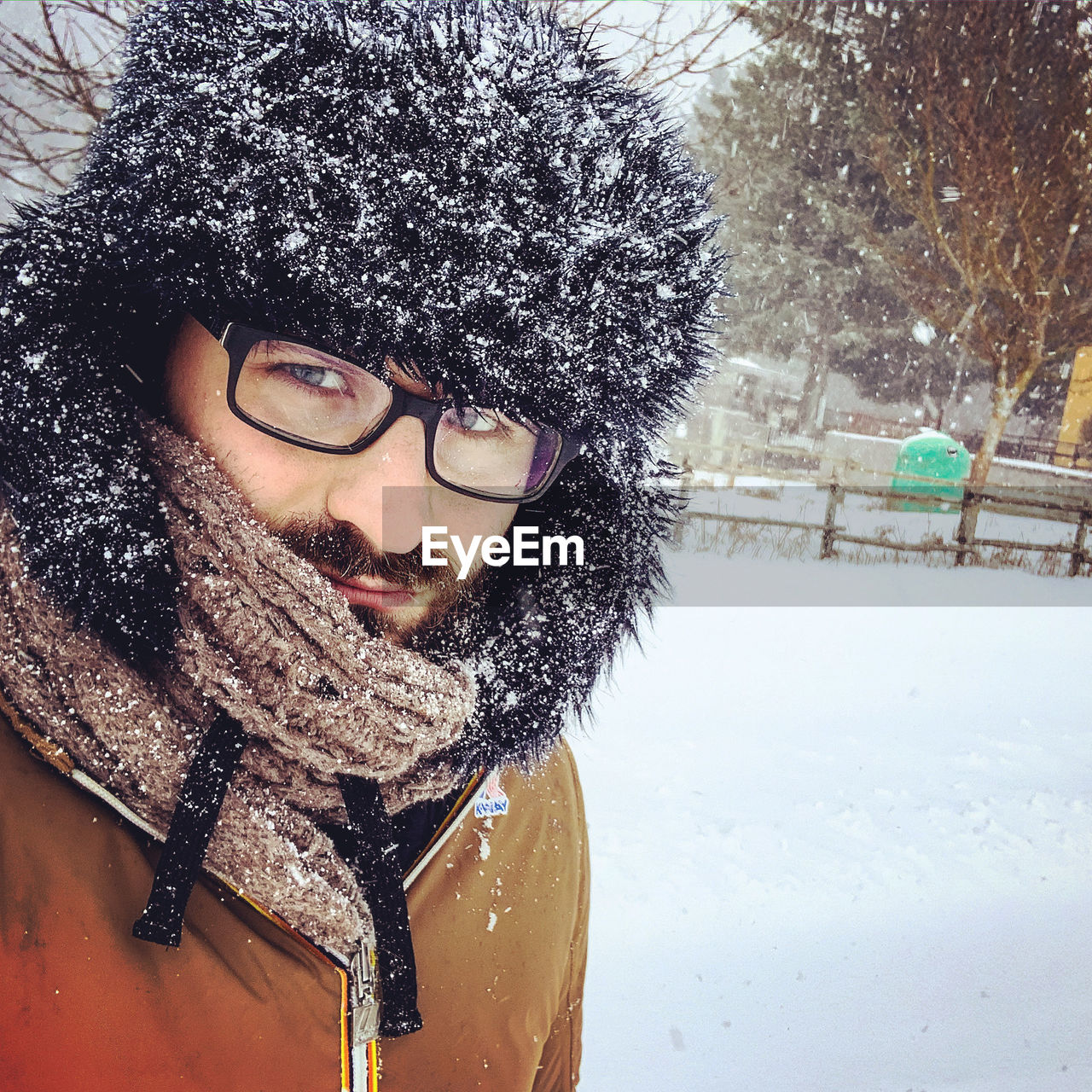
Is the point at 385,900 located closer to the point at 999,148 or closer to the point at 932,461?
the point at 999,148

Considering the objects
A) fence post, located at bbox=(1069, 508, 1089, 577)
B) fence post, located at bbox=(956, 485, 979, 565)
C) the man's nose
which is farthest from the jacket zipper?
fence post, located at bbox=(1069, 508, 1089, 577)

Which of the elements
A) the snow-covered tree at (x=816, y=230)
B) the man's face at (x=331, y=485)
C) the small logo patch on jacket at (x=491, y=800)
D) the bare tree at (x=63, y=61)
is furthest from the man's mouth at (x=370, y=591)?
the snow-covered tree at (x=816, y=230)

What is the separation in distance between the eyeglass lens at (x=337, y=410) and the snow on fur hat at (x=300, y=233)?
57mm

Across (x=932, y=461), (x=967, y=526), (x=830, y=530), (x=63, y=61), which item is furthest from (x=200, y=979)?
(x=932, y=461)

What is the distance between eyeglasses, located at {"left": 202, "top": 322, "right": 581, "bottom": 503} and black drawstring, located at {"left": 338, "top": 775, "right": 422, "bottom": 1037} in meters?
0.48

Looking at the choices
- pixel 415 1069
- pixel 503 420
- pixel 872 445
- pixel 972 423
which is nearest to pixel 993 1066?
pixel 415 1069

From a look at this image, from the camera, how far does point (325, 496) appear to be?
3.63 ft

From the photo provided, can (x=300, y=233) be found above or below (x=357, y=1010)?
above

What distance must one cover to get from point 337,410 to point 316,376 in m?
0.06

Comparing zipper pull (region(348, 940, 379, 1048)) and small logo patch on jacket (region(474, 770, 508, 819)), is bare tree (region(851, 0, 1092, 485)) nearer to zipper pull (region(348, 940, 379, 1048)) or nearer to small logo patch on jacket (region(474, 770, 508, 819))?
small logo patch on jacket (region(474, 770, 508, 819))

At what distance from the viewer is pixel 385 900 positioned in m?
1.07

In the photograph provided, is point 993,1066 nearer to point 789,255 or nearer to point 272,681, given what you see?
point 272,681

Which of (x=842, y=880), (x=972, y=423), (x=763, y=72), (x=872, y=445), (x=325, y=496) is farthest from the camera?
(x=972, y=423)

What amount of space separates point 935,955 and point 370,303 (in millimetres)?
3301
